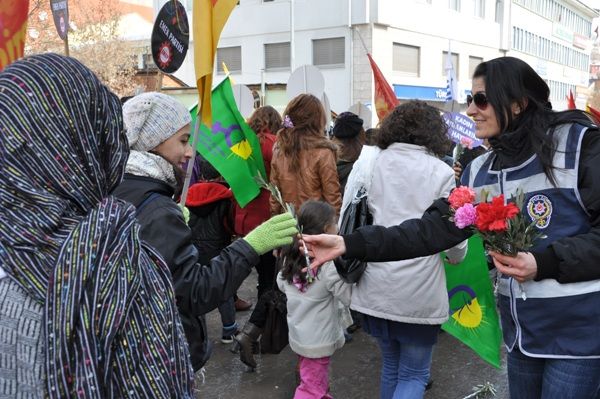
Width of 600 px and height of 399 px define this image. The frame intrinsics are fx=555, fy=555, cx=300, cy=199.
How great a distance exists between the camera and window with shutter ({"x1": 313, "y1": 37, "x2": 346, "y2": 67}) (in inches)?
986

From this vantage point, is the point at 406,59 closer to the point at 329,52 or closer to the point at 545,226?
the point at 329,52

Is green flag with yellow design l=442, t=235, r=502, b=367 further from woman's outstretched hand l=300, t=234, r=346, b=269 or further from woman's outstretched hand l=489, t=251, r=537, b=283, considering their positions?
woman's outstretched hand l=489, t=251, r=537, b=283

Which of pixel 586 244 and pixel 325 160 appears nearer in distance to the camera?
pixel 586 244

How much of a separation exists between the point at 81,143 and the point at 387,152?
217 centimetres

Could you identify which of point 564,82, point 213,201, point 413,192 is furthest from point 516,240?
point 564,82

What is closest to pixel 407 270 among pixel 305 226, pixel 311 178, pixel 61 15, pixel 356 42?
pixel 305 226

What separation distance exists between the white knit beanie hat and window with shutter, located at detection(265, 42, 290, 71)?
81.3 feet

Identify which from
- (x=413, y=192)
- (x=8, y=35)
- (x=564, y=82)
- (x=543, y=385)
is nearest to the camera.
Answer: (x=543, y=385)

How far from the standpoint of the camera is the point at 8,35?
278 cm

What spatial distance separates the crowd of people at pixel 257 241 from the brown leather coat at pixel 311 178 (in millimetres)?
14

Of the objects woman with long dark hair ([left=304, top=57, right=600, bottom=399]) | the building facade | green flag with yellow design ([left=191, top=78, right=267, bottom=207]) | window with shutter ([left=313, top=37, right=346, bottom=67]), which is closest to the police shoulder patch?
woman with long dark hair ([left=304, top=57, right=600, bottom=399])

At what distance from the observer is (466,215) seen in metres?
2.08

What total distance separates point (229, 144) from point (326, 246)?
6.94 feet

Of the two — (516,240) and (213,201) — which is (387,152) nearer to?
(516,240)
